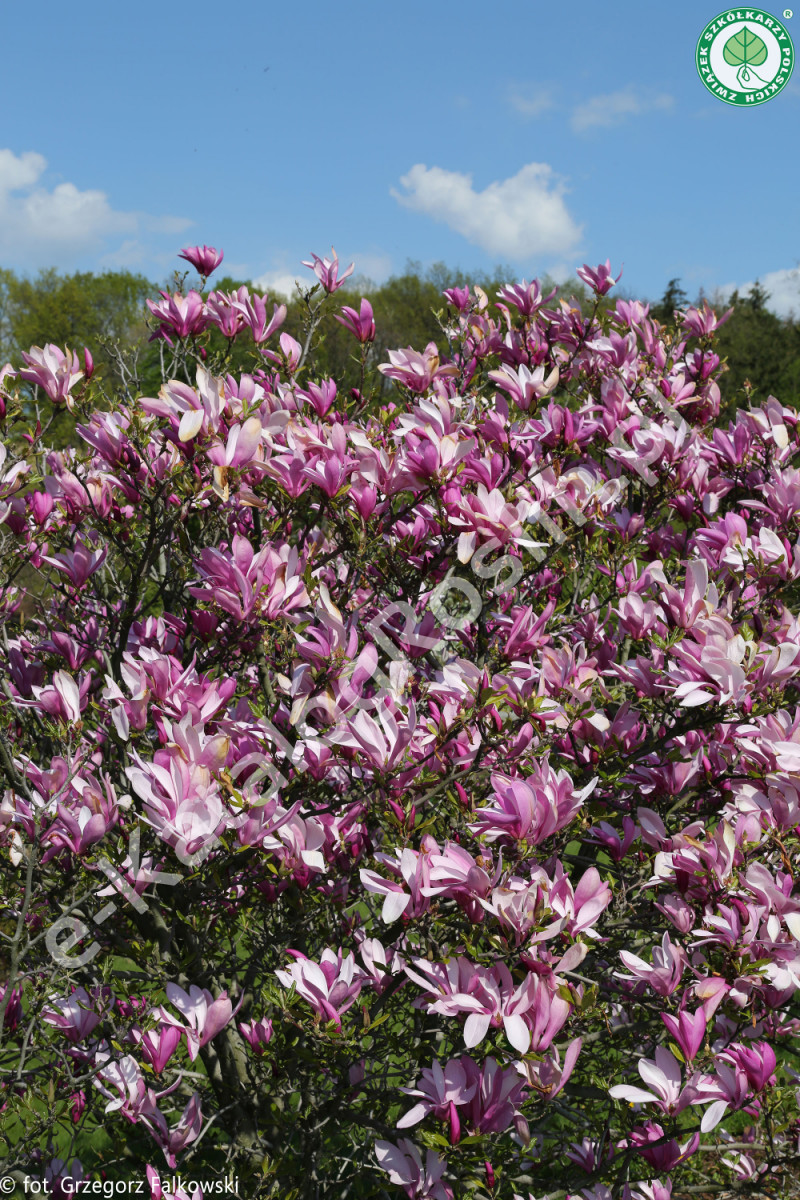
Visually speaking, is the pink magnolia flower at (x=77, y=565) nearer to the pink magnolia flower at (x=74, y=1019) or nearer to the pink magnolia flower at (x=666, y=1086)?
the pink magnolia flower at (x=74, y=1019)

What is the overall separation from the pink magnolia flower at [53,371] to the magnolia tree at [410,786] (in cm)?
2

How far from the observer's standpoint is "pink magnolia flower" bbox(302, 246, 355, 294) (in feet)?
10.8

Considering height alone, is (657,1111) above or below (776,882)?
below

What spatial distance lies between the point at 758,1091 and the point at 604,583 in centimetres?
195

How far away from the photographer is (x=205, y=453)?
222 cm

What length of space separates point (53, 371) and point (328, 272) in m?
1.17

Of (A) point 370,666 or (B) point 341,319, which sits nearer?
(A) point 370,666

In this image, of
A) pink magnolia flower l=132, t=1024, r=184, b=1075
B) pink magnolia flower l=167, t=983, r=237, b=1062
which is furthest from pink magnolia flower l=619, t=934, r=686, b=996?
pink magnolia flower l=132, t=1024, r=184, b=1075

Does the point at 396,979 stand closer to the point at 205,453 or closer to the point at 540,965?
the point at 540,965

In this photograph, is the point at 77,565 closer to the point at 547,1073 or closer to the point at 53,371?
the point at 53,371

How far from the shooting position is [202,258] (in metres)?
3.24

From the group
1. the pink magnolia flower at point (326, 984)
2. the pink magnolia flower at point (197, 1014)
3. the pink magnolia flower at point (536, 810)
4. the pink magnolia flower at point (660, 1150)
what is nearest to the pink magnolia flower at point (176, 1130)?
the pink magnolia flower at point (197, 1014)

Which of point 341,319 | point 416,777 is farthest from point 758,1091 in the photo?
point 341,319

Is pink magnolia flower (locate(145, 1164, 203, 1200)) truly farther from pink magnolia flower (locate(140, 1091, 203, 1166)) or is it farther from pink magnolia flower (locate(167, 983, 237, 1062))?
pink magnolia flower (locate(167, 983, 237, 1062))
